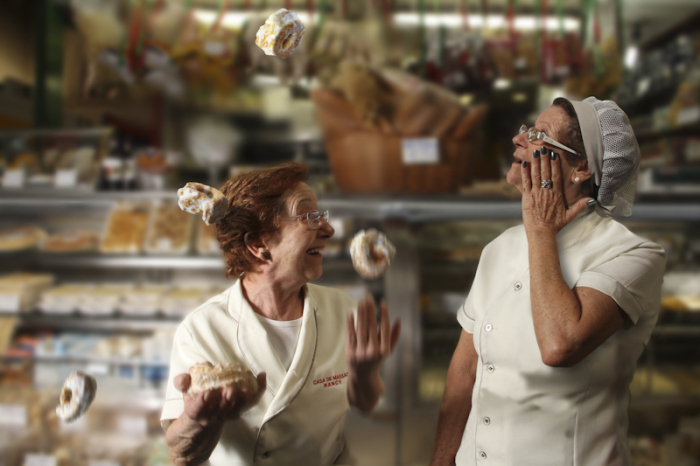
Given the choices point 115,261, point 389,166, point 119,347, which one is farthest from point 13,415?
point 389,166

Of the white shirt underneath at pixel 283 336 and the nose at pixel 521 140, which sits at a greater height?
the nose at pixel 521 140

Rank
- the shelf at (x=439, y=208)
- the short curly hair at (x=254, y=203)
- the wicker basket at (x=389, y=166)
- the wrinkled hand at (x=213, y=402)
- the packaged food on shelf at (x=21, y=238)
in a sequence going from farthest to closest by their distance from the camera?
the packaged food on shelf at (x=21, y=238) < the shelf at (x=439, y=208) < the wicker basket at (x=389, y=166) < the short curly hair at (x=254, y=203) < the wrinkled hand at (x=213, y=402)

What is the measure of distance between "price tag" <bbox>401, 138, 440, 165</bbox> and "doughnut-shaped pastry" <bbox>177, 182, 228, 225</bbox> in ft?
3.52

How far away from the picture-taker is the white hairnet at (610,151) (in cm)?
68

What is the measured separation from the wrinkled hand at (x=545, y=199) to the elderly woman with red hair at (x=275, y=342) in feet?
0.90

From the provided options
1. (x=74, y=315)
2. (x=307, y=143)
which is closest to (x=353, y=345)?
(x=307, y=143)

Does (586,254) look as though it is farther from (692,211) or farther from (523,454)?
(692,211)

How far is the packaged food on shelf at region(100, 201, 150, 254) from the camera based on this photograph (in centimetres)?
250

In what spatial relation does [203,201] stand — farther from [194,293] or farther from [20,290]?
[20,290]

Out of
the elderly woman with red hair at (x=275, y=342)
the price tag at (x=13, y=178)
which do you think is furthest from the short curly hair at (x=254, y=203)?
the price tag at (x=13, y=178)

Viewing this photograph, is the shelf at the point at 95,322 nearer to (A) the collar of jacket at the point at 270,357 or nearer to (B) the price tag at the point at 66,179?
(B) the price tag at the point at 66,179

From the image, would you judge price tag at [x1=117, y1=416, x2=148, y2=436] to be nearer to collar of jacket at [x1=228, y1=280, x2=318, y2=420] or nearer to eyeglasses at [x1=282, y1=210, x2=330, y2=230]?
collar of jacket at [x1=228, y1=280, x2=318, y2=420]

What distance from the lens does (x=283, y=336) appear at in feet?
2.70

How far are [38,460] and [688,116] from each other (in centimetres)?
339
